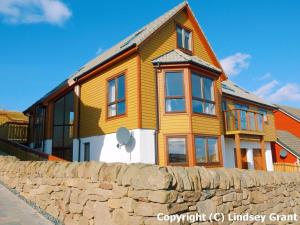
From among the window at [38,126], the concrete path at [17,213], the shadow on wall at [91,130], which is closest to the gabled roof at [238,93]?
the shadow on wall at [91,130]

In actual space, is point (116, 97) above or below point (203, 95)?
below

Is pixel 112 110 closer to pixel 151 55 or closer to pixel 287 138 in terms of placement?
pixel 151 55

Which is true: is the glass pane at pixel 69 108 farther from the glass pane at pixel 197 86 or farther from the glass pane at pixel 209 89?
the glass pane at pixel 209 89

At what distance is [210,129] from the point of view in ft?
48.9

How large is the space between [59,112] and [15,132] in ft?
24.5

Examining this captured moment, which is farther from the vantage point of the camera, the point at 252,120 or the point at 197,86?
the point at 252,120

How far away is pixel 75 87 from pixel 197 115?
8.69 m

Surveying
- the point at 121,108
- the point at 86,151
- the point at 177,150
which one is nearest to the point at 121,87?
the point at 121,108

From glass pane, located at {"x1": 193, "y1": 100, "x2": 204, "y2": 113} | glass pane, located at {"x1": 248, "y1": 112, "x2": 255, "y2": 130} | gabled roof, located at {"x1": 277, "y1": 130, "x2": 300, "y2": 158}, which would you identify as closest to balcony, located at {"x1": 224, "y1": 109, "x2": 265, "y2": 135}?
glass pane, located at {"x1": 248, "y1": 112, "x2": 255, "y2": 130}

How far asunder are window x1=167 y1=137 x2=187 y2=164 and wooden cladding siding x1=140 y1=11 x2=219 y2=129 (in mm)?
1290

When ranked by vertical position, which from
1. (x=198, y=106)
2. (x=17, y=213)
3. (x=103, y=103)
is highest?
(x=103, y=103)

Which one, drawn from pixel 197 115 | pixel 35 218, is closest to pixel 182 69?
pixel 197 115

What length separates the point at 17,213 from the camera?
702cm

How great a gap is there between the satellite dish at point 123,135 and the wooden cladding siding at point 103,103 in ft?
1.45
